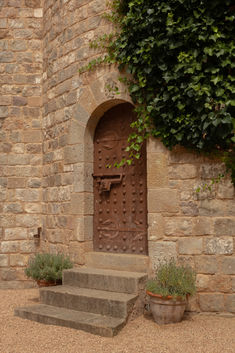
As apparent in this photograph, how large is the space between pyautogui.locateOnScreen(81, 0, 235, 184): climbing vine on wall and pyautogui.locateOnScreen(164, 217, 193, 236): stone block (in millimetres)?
765

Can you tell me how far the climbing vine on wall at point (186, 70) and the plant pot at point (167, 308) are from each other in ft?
4.99

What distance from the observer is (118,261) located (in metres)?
4.60

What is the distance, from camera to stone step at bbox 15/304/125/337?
11.1 ft

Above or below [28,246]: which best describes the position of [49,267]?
below

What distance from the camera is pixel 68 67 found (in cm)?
530

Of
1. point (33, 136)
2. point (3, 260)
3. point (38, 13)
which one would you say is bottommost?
point (3, 260)

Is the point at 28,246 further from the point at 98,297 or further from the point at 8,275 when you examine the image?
the point at 98,297

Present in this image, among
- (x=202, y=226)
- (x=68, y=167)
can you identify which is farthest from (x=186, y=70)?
(x=68, y=167)

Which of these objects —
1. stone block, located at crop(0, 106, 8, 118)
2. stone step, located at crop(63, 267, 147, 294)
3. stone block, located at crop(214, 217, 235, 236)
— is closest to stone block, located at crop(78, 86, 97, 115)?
stone block, located at crop(0, 106, 8, 118)

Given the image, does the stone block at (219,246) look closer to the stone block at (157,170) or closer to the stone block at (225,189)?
the stone block at (225,189)

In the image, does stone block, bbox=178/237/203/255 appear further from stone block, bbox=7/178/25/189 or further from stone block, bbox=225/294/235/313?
stone block, bbox=7/178/25/189

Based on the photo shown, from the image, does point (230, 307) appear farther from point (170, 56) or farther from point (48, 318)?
point (170, 56)

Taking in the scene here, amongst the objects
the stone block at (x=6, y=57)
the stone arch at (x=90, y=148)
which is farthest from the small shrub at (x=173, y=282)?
the stone block at (x=6, y=57)

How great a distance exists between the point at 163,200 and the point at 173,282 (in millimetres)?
1005
